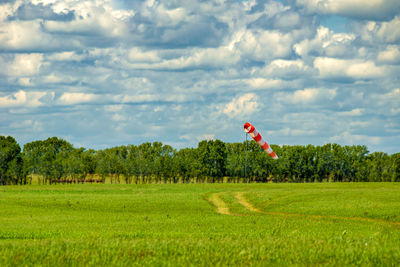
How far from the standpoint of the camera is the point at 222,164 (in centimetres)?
18000

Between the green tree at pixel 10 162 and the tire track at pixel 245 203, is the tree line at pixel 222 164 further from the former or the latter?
the tire track at pixel 245 203

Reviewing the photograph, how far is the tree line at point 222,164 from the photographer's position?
171375 mm

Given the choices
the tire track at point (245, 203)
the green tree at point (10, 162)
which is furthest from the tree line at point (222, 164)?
the tire track at point (245, 203)

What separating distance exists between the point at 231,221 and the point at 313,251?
22.7m

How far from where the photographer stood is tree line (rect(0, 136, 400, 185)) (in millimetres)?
171375

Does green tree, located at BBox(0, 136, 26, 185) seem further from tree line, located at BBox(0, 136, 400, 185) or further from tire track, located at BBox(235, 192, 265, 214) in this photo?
tire track, located at BBox(235, 192, 265, 214)

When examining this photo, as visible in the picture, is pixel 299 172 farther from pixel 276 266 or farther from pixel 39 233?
pixel 276 266

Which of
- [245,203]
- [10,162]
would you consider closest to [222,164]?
[10,162]

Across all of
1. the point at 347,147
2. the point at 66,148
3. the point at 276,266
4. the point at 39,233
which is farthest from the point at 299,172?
the point at 276,266

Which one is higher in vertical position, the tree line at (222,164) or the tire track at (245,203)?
the tree line at (222,164)

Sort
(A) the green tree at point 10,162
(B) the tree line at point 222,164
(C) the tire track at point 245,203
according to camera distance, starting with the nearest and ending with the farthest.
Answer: (C) the tire track at point 245,203 < (A) the green tree at point 10,162 < (B) the tree line at point 222,164

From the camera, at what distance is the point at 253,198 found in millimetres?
64188

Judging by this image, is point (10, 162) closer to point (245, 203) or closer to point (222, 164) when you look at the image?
point (222, 164)

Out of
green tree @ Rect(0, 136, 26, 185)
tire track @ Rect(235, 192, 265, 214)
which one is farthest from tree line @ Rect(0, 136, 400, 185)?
tire track @ Rect(235, 192, 265, 214)
